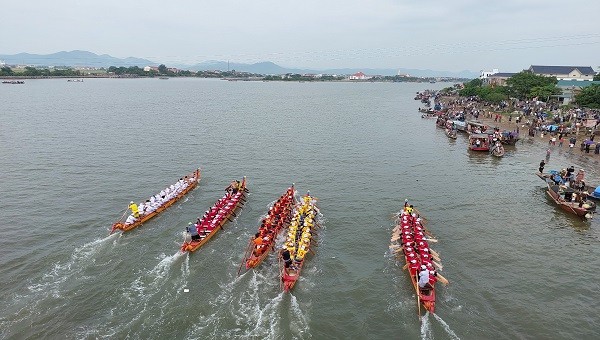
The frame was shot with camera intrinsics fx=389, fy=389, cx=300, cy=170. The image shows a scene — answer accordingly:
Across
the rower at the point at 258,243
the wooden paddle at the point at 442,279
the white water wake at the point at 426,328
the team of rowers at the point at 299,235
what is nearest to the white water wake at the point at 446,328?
the white water wake at the point at 426,328

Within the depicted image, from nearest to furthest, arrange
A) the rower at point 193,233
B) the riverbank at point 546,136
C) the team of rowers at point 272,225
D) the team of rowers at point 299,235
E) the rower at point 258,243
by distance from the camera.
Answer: the team of rowers at point 299,235 → the rower at point 258,243 → the team of rowers at point 272,225 → the rower at point 193,233 → the riverbank at point 546,136

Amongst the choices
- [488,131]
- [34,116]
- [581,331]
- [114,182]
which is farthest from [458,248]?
[34,116]

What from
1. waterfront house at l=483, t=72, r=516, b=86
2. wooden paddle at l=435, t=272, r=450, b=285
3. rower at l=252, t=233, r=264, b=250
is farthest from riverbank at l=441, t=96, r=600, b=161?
waterfront house at l=483, t=72, r=516, b=86

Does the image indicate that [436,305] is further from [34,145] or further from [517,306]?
[34,145]

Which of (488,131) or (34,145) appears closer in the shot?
(34,145)

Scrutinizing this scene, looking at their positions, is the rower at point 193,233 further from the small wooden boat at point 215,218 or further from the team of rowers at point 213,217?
the small wooden boat at point 215,218

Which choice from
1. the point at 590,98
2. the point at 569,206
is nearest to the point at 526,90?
the point at 590,98

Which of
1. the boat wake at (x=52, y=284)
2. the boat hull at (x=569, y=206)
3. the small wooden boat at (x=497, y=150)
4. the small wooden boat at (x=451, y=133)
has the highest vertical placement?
the small wooden boat at (x=451, y=133)
